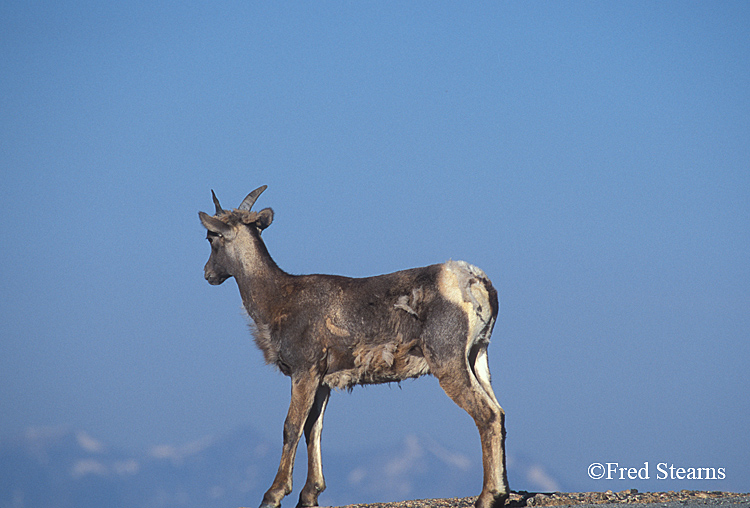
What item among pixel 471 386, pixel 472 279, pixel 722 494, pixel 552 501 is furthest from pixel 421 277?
pixel 722 494

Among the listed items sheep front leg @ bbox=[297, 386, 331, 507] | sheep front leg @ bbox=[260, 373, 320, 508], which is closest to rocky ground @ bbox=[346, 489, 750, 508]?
sheep front leg @ bbox=[297, 386, 331, 507]

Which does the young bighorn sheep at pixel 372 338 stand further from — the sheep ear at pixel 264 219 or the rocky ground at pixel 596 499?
the rocky ground at pixel 596 499

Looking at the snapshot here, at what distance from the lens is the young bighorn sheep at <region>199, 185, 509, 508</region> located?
12180mm

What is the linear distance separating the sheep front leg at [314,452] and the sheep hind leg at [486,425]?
2430mm

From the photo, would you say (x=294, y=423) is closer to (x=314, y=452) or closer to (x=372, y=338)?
(x=314, y=452)

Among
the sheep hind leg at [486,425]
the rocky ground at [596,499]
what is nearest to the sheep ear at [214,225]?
the sheep hind leg at [486,425]

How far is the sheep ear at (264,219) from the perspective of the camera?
14.6 metres

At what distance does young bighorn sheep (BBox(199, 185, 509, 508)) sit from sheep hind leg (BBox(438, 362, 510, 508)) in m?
0.01

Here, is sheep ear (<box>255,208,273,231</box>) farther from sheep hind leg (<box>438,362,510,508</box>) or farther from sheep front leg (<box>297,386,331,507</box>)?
sheep hind leg (<box>438,362,510,508</box>)

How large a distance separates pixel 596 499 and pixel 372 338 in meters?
4.46

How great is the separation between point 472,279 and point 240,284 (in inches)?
167

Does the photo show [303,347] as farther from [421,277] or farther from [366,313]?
[421,277]

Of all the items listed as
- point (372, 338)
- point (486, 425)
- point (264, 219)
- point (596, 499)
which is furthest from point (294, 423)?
point (596, 499)

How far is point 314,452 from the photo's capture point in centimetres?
1358
